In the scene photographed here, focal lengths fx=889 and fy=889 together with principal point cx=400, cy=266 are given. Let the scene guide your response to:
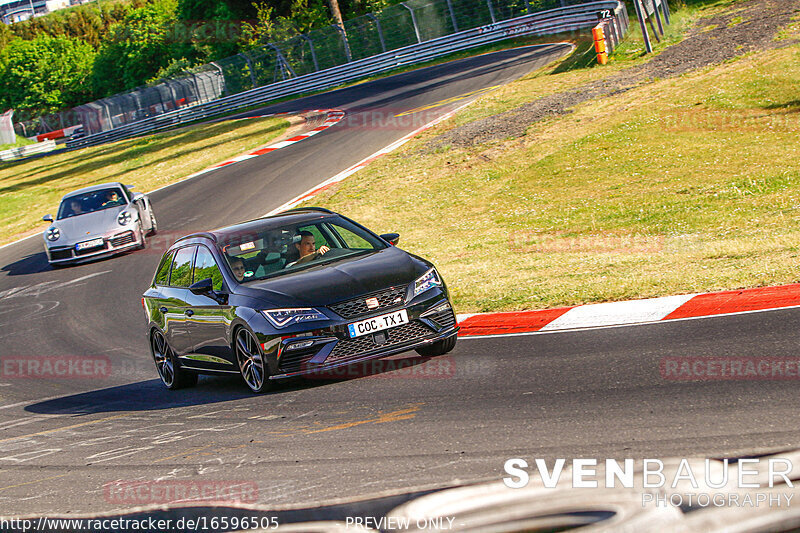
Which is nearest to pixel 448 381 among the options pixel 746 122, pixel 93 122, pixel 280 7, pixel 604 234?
pixel 604 234

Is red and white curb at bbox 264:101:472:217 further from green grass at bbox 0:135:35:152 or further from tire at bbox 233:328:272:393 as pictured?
green grass at bbox 0:135:35:152

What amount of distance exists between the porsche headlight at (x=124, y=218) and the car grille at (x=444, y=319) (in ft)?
43.6

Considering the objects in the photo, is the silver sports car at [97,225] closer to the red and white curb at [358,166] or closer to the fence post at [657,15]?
the red and white curb at [358,166]

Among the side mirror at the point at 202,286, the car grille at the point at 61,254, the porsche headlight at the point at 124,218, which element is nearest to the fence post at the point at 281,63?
the porsche headlight at the point at 124,218

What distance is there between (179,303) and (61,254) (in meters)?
11.5

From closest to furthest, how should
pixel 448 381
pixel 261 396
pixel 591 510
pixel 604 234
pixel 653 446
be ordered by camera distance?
pixel 591 510 < pixel 653 446 < pixel 448 381 < pixel 261 396 < pixel 604 234

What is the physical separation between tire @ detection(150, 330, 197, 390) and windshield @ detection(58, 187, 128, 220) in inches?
444

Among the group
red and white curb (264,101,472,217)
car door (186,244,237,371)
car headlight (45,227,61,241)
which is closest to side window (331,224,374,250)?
car door (186,244,237,371)

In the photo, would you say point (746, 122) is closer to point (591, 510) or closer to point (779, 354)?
point (779, 354)

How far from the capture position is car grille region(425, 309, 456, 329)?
7891mm

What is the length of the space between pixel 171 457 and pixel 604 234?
898 centimetres

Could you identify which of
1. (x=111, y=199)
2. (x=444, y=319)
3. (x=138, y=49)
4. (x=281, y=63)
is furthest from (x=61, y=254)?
(x=138, y=49)

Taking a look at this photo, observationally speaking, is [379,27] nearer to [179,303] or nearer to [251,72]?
[251,72]

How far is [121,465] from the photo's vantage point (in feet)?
21.1
